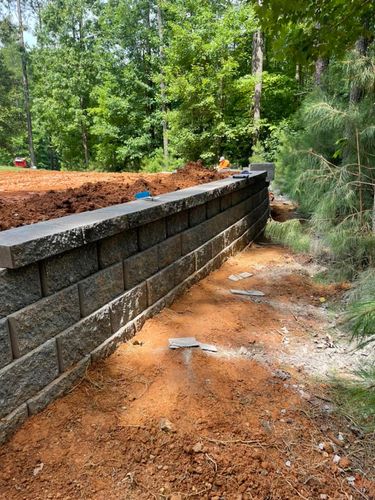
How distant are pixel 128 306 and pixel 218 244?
2.19 m

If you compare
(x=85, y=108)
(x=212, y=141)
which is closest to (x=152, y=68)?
(x=85, y=108)

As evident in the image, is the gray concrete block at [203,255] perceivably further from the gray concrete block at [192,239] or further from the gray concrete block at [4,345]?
the gray concrete block at [4,345]

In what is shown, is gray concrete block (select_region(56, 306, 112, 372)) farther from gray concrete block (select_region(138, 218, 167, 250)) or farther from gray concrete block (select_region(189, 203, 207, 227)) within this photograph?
gray concrete block (select_region(189, 203, 207, 227))

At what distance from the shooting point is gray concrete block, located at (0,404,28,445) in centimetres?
173

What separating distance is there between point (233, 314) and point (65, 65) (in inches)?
865

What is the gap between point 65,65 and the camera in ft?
68.6

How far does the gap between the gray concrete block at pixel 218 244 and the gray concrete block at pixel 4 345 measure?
3009 mm

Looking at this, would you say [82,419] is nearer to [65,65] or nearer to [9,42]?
[65,65]

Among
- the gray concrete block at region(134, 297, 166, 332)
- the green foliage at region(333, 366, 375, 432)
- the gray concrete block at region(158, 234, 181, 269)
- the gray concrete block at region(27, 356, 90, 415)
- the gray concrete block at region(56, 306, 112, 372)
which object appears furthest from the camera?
the gray concrete block at region(158, 234, 181, 269)

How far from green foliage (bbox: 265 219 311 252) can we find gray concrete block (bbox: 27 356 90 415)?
11.3 ft

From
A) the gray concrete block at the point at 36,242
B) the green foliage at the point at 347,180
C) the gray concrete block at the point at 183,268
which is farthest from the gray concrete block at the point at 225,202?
the gray concrete block at the point at 36,242

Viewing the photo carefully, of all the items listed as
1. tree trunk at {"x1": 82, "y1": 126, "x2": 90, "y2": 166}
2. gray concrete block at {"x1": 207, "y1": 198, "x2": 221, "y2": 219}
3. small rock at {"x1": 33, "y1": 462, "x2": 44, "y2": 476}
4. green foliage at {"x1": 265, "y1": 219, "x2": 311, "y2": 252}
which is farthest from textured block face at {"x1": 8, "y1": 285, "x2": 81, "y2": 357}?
tree trunk at {"x1": 82, "y1": 126, "x2": 90, "y2": 166}

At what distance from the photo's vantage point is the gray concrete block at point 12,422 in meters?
1.73

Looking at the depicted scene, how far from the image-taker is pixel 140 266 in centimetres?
284
